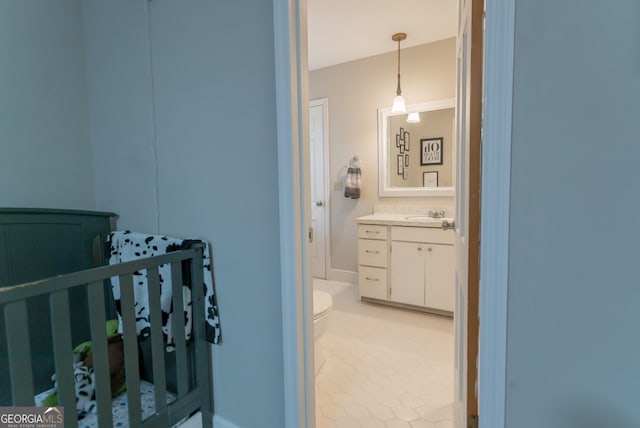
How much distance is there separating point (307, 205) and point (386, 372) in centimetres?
137

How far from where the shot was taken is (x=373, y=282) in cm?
309

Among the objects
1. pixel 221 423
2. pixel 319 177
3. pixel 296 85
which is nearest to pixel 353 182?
pixel 319 177

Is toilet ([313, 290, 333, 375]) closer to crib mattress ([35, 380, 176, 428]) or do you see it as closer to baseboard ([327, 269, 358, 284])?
crib mattress ([35, 380, 176, 428])

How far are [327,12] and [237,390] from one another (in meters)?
2.63

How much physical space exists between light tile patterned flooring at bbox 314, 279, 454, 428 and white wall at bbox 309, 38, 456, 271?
43.3 inches

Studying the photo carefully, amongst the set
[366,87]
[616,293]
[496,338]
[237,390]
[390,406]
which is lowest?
[390,406]

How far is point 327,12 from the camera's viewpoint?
2479 mm

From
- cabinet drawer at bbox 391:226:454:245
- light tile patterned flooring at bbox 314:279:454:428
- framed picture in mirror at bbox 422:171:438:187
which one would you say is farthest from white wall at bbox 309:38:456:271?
light tile patterned flooring at bbox 314:279:454:428

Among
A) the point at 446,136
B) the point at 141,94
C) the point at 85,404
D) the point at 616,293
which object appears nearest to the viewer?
the point at 616,293

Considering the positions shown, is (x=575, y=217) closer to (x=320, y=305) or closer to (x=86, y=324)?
(x=320, y=305)

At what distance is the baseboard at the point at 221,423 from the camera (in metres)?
1.42

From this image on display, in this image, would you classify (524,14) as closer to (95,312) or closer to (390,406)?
(95,312)

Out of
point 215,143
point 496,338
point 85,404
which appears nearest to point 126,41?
point 215,143

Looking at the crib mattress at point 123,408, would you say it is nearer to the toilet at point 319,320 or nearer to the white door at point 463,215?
the toilet at point 319,320
